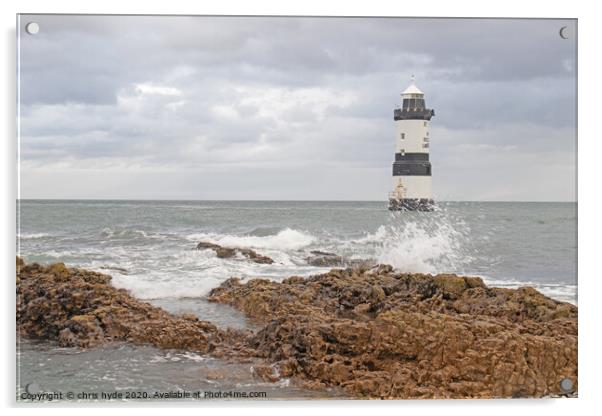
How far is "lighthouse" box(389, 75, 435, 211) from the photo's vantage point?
17.0 ft

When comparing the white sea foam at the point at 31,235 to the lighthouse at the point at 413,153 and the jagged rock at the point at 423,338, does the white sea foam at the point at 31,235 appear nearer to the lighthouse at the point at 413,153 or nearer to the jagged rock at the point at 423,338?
the jagged rock at the point at 423,338

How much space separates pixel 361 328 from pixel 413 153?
1.27m

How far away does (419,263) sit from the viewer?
5348 millimetres

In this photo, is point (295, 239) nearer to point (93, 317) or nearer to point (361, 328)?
point (361, 328)

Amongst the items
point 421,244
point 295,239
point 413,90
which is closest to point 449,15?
point 413,90

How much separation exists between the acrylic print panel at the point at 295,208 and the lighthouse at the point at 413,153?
0.05 ft

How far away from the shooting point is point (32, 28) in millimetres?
4945

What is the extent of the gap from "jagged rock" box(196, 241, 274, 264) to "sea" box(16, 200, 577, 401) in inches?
1.4

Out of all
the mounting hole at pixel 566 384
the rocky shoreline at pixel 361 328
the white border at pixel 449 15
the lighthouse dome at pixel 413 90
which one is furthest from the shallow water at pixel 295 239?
the lighthouse dome at pixel 413 90

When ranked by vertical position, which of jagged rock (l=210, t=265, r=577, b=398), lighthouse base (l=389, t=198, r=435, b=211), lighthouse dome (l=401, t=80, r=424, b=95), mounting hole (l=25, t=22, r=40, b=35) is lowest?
jagged rock (l=210, t=265, r=577, b=398)

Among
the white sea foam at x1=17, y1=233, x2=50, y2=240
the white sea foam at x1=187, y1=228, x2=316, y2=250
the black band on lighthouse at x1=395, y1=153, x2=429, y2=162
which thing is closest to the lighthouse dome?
the black band on lighthouse at x1=395, y1=153, x2=429, y2=162

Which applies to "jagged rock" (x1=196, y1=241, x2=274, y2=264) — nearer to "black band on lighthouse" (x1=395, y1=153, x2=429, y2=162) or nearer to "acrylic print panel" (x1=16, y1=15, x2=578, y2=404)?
"acrylic print panel" (x1=16, y1=15, x2=578, y2=404)

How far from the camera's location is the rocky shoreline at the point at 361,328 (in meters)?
4.96
